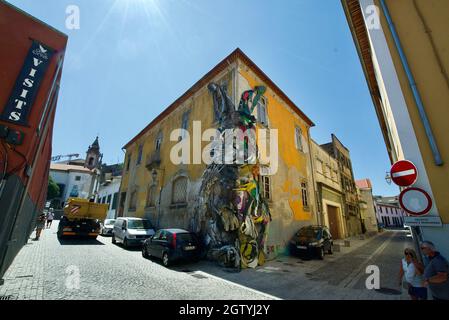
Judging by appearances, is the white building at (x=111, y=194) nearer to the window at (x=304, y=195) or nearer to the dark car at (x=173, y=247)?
the dark car at (x=173, y=247)

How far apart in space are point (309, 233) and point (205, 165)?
22.6 feet

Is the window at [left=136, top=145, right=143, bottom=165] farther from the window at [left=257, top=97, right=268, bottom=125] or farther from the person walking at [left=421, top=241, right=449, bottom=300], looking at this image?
the person walking at [left=421, top=241, right=449, bottom=300]

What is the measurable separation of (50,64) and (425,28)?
30.5ft

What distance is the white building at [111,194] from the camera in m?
23.7

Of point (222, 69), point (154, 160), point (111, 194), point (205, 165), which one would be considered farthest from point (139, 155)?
point (222, 69)

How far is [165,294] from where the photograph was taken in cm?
466

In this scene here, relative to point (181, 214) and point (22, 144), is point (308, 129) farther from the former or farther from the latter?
point (22, 144)

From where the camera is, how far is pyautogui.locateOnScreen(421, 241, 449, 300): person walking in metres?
2.73

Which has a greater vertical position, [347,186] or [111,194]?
[347,186]

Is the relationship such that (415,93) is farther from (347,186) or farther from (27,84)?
(347,186)

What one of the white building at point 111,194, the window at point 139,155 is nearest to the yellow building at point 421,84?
the window at point 139,155

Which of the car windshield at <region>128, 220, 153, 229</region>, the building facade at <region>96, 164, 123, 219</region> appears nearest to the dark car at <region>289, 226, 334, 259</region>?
the car windshield at <region>128, 220, 153, 229</region>

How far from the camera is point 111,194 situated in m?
25.7
